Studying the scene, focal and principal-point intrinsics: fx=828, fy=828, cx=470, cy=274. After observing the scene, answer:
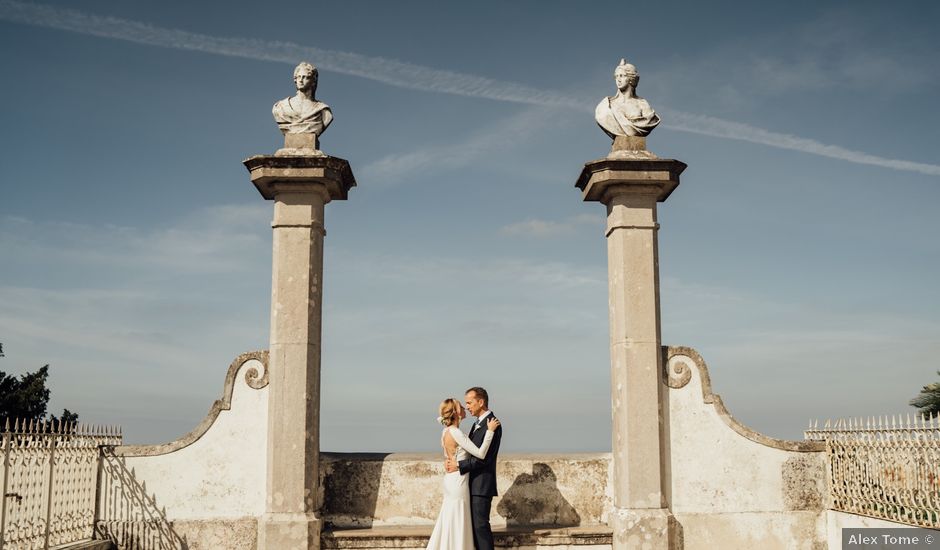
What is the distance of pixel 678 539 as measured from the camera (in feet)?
29.1

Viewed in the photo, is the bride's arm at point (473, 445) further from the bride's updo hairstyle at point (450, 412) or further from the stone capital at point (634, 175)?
the stone capital at point (634, 175)

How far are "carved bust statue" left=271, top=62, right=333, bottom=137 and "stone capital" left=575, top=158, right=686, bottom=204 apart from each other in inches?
119

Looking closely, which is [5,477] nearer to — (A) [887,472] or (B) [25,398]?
(A) [887,472]

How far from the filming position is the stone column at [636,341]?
8773mm

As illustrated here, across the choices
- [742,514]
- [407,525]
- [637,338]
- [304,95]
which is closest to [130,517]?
[407,525]

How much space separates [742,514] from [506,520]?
8.46 feet

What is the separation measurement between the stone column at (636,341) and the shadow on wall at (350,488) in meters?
2.67

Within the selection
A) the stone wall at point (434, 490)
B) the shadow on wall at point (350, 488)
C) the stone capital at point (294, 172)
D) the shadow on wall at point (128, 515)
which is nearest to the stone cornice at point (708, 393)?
the stone wall at point (434, 490)

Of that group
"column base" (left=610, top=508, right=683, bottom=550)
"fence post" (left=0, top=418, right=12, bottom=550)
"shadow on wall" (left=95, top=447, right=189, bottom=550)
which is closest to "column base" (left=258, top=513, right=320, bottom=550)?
"shadow on wall" (left=95, top=447, right=189, bottom=550)

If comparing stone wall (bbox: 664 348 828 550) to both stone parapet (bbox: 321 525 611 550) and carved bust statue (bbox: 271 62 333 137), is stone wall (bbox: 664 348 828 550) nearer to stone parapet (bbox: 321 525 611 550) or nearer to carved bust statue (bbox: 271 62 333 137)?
stone parapet (bbox: 321 525 611 550)

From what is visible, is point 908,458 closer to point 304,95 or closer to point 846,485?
point 846,485

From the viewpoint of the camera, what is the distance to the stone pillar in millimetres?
8570

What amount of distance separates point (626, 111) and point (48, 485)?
7.21 meters

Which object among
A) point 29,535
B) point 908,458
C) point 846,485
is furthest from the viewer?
point 846,485
